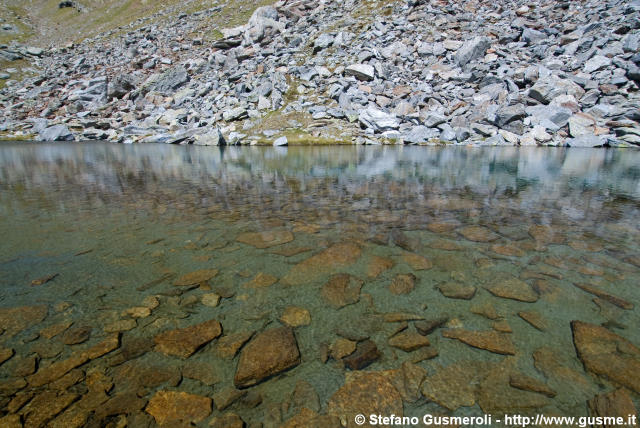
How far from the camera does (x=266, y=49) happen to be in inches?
2795

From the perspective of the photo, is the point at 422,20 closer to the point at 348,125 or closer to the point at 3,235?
the point at 348,125

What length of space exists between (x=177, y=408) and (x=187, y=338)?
3.90 feet

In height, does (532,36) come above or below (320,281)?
above

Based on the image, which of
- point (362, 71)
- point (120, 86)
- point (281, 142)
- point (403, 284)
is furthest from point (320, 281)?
point (120, 86)

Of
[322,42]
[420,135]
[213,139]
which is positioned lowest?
[420,135]

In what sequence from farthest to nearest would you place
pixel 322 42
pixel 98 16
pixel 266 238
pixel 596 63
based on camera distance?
pixel 98 16 → pixel 322 42 → pixel 596 63 → pixel 266 238

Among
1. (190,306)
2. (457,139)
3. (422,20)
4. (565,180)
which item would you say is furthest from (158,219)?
(422,20)

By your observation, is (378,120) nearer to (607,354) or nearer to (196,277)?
(196,277)

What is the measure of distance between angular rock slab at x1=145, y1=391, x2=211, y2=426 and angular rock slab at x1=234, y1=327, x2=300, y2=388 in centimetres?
42

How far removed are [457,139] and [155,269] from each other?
145 ft

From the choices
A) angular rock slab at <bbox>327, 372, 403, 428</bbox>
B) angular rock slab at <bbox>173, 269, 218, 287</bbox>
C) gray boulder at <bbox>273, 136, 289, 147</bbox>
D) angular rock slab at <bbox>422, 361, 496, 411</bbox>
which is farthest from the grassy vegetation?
angular rock slab at <bbox>422, 361, 496, 411</bbox>

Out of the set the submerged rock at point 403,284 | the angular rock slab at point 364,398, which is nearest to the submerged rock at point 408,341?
the angular rock slab at point 364,398

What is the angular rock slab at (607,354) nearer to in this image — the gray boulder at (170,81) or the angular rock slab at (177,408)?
the angular rock slab at (177,408)

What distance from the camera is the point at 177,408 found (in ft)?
10.8
